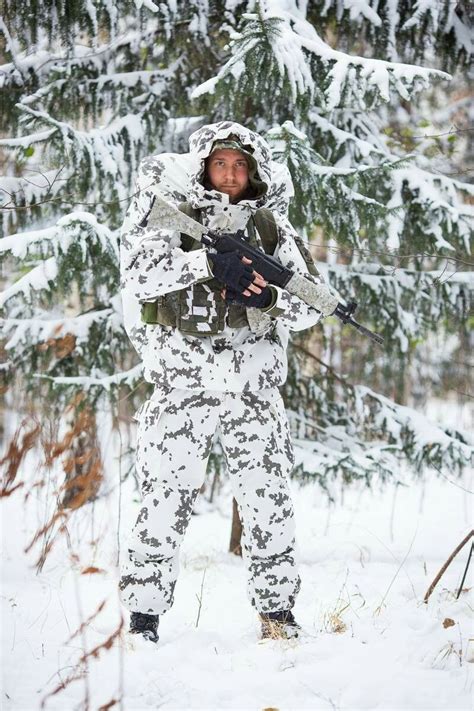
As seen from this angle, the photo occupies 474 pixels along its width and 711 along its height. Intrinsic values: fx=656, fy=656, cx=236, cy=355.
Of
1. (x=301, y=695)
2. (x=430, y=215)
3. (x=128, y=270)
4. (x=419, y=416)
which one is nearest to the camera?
(x=301, y=695)

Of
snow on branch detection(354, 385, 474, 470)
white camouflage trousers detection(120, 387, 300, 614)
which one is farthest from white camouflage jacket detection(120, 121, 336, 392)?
snow on branch detection(354, 385, 474, 470)

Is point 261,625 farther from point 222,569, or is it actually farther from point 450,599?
point 222,569

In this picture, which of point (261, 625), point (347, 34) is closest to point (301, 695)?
point (261, 625)

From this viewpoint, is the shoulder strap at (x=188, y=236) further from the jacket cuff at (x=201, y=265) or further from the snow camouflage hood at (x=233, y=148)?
the jacket cuff at (x=201, y=265)

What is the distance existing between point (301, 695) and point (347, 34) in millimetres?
4131

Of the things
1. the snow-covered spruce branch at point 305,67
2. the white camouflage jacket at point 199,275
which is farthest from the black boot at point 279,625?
the snow-covered spruce branch at point 305,67

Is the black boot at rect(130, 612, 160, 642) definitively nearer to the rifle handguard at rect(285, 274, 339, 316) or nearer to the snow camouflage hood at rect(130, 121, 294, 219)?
the rifle handguard at rect(285, 274, 339, 316)

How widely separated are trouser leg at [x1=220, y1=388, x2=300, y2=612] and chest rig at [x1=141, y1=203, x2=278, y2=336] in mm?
335

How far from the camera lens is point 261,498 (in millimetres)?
2947

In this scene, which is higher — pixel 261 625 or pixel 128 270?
pixel 128 270

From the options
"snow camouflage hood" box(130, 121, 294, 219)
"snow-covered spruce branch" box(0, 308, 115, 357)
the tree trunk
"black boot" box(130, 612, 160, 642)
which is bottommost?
the tree trunk

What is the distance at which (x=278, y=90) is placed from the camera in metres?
3.88

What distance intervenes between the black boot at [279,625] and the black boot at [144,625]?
48cm

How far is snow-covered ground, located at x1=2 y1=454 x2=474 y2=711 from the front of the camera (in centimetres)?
225
